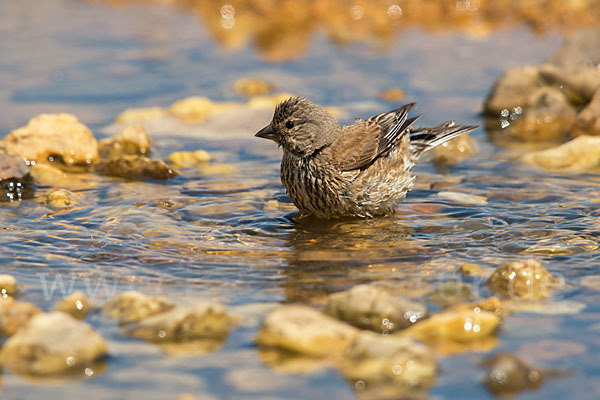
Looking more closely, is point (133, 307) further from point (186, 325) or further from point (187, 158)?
point (187, 158)

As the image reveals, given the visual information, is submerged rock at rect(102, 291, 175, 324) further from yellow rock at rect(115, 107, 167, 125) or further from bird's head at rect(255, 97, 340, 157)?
yellow rock at rect(115, 107, 167, 125)

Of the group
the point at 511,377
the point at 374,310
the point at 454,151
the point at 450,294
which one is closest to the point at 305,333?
the point at 374,310

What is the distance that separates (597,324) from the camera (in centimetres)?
495

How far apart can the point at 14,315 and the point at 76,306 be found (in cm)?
42

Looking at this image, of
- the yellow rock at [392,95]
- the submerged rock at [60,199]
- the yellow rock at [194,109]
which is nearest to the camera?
the submerged rock at [60,199]

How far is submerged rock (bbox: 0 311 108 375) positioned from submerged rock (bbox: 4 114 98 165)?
4.42 m

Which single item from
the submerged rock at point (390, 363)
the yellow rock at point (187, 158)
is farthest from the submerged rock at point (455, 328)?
the yellow rock at point (187, 158)

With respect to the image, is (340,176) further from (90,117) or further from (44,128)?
(90,117)

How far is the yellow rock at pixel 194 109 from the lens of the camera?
1047 centimetres

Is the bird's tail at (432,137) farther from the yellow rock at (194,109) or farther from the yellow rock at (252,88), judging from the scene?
the yellow rock at (252,88)

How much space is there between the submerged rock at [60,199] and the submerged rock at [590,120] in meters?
5.33

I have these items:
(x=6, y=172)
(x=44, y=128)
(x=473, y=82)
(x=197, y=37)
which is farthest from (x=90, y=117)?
(x=473, y=82)

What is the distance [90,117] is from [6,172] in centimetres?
289

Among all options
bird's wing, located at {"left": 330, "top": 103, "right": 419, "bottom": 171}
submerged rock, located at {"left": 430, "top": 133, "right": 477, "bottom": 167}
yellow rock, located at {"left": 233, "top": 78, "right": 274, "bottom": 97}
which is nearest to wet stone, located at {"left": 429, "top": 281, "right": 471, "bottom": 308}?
bird's wing, located at {"left": 330, "top": 103, "right": 419, "bottom": 171}
